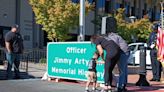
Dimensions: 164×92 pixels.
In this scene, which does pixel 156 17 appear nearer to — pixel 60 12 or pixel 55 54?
pixel 60 12

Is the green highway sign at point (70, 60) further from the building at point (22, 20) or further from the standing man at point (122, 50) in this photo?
the building at point (22, 20)

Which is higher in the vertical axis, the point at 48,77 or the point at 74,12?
the point at 74,12

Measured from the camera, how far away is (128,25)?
36719 millimetres

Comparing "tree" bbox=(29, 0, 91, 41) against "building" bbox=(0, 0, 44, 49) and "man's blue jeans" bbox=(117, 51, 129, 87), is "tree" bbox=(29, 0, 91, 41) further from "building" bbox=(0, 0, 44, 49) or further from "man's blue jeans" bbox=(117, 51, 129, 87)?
"man's blue jeans" bbox=(117, 51, 129, 87)

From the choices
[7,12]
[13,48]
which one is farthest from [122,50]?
[7,12]

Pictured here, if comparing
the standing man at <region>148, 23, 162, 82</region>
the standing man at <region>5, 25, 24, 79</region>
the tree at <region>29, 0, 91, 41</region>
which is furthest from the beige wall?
the standing man at <region>148, 23, 162, 82</region>

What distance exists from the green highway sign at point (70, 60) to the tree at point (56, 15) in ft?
42.7

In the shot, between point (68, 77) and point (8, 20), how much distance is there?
55.6 feet

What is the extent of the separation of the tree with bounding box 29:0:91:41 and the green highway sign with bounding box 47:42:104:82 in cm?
1300

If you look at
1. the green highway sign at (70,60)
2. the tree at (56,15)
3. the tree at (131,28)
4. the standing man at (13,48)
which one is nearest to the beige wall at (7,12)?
the tree at (56,15)

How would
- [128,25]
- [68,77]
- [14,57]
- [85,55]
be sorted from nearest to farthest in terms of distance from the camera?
[85,55] → [68,77] → [14,57] → [128,25]

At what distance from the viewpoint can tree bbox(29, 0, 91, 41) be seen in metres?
28.0

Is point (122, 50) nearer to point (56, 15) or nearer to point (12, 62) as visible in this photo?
point (12, 62)

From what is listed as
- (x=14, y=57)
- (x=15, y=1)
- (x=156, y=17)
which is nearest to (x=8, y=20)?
(x=15, y=1)
